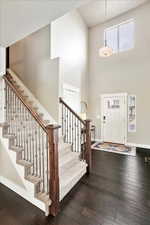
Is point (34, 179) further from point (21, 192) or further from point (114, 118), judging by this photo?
point (114, 118)

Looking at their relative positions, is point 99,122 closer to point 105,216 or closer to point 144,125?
point 144,125

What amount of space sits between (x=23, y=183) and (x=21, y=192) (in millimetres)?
217

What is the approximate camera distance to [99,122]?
598cm

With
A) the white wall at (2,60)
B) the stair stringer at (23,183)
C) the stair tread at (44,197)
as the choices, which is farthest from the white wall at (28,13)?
the stair tread at (44,197)

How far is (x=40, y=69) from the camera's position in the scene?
3867 millimetres

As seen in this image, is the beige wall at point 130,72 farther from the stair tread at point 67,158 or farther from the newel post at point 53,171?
the newel post at point 53,171

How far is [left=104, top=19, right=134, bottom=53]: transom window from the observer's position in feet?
17.6

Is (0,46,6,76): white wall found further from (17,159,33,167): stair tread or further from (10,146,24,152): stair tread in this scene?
(17,159,33,167): stair tread

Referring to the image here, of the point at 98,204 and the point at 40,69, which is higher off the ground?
the point at 40,69

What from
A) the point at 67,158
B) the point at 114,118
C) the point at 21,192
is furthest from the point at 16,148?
the point at 114,118

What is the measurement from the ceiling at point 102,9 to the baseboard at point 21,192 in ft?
21.1

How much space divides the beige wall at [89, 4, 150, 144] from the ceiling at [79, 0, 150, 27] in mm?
219

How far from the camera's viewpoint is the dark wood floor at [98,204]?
1670 mm

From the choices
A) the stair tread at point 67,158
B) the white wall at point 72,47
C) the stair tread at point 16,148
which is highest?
the white wall at point 72,47
